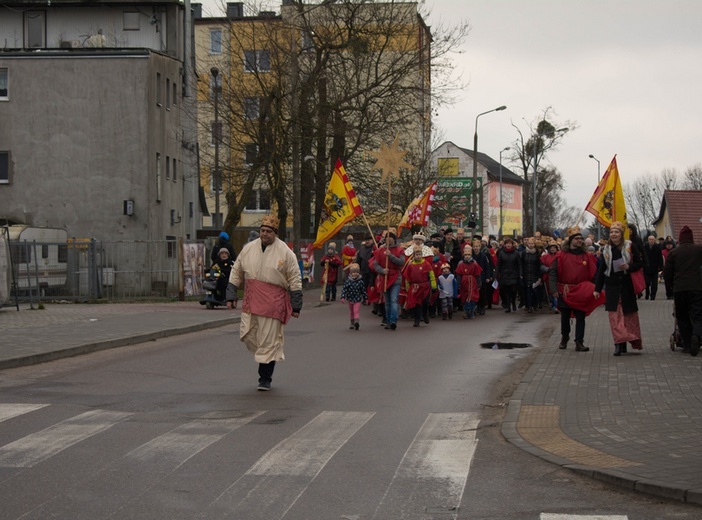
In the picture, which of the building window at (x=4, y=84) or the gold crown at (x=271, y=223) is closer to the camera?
the gold crown at (x=271, y=223)

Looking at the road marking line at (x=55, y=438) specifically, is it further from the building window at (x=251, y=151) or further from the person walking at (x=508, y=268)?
the building window at (x=251, y=151)

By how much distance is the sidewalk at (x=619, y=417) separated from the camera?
748cm

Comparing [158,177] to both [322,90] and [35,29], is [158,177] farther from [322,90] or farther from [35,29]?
[35,29]

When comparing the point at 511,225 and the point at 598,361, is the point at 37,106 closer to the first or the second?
the point at 598,361

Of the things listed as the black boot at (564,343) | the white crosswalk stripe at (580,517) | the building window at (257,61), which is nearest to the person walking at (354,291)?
the black boot at (564,343)

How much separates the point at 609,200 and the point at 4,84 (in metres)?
28.7

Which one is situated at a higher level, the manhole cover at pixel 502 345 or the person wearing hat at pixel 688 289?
the person wearing hat at pixel 688 289

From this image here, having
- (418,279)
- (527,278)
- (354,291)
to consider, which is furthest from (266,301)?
(527,278)

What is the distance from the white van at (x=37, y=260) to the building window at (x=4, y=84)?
10.4 m

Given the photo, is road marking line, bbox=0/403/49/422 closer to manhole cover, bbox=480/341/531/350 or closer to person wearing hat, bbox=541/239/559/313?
manhole cover, bbox=480/341/531/350

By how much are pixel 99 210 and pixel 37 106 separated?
4.63 metres

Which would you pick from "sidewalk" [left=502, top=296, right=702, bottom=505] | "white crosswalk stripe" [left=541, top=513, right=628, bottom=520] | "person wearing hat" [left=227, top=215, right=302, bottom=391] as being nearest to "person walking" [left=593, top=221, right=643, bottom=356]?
"sidewalk" [left=502, top=296, right=702, bottom=505]

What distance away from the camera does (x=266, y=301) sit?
487 inches

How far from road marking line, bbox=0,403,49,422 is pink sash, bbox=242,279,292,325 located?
2.63 metres
